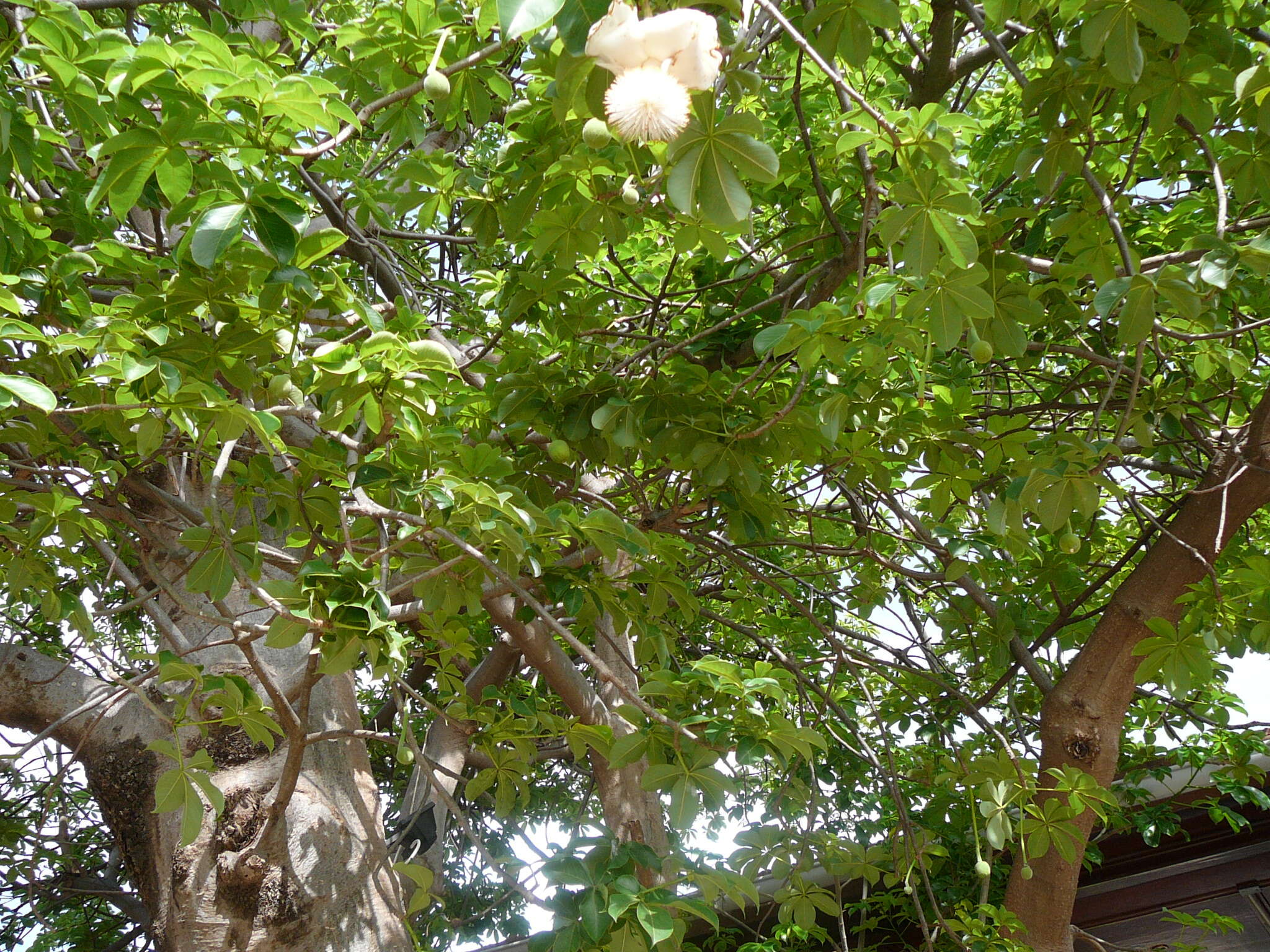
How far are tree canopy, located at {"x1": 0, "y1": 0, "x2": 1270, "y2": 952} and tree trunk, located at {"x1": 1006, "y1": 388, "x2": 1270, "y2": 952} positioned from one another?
12 mm

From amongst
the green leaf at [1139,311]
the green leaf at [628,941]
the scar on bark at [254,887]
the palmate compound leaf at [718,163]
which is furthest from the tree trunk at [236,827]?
the green leaf at [1139,311]

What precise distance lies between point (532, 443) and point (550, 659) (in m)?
0.59

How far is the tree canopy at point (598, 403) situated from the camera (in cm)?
146

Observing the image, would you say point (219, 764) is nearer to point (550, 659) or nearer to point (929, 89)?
point (550, 659)

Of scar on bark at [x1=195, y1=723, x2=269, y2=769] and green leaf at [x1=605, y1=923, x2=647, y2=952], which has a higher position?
scar on bark at [x1=195, y1=723, x2=269, y2=769]

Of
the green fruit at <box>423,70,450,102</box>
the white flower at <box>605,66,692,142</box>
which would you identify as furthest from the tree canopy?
the white flower at <box>605,66,692,142</box>

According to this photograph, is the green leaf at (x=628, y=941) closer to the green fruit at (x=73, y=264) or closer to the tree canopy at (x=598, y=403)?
the tree canopy at (x=598, y=403)

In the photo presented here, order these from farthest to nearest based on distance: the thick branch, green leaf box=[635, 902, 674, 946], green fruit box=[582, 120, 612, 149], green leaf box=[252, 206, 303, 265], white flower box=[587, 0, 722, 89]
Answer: the thick branch
green leaf box=[635, 902, 674, 946]
green leaf box=[252, 206, 303, 265]
green fruit box=[582, 120, 612, 149]
white flower box=[587, 0, 722, 89]

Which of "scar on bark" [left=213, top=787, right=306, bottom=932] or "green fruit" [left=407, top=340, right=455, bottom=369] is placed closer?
"green fruit" [left=407, top=340, right=455, bottom=369]

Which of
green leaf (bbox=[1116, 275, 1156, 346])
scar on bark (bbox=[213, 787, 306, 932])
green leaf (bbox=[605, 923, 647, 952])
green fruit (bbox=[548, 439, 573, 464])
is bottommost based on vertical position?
green leaf (bbox=[605, 923, 647, 952])

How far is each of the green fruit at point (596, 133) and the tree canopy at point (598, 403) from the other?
122 mm

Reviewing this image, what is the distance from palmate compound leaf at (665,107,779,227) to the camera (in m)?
1.00

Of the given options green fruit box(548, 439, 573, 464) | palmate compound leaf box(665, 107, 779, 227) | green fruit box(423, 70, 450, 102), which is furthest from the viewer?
green fruit box(548, 439, 573, 464)

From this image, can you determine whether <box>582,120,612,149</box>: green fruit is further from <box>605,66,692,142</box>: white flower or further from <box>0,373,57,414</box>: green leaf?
<box>0,373,57,414</box>: green leaf
